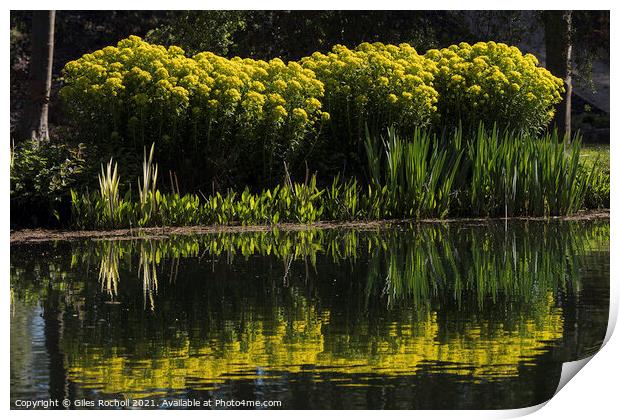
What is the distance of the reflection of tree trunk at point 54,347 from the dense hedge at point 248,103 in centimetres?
424

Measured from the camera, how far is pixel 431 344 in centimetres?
576

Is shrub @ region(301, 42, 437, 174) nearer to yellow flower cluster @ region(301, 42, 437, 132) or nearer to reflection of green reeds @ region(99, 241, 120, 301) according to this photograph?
yellow flower cluster @ region(301, 42, 437, 132)

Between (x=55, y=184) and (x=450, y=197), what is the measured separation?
13.0 ft

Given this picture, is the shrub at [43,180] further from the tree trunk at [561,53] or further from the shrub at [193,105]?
the tree trunk at [561,53]

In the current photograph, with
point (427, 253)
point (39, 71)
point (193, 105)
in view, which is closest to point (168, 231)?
point (193, 105)

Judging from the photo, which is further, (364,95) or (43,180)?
(364,95)

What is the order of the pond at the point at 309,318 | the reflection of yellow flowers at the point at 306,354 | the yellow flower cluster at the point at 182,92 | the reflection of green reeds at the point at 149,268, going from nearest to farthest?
the pond at the point at 309,318
the reflection of yellow flowers at the point at 306,354
the reflection of green reeds at the point at 149,268
the yellow flower cluster at the point at 182,92

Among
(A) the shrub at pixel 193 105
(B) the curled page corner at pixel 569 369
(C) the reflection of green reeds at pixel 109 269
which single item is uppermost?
(A) the shrub at pixel 193 105

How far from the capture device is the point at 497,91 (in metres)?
12.2

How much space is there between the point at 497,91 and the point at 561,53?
1.02m

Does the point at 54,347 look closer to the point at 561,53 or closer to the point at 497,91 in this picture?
the point at 497,91

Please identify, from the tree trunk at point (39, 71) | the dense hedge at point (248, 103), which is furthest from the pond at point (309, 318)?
the tree trunk at point (39, 71)

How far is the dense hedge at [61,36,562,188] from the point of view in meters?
11.2

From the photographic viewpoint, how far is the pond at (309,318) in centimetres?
513
